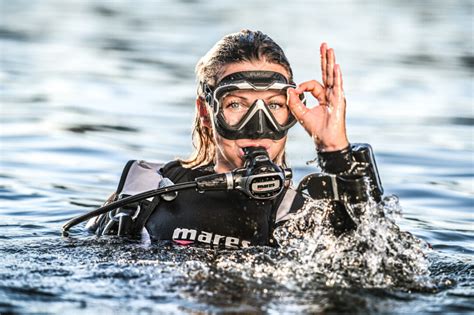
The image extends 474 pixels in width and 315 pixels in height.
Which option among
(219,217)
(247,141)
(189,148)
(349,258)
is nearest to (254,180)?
(247,141)

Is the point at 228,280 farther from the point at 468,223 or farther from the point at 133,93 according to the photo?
the point at 133,93

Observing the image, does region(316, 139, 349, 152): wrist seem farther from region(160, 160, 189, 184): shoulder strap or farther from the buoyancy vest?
region(160, 160, 189, 184): shoulder strap

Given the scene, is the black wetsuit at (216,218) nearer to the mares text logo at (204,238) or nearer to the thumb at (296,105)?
the mares text logo at (204,238)

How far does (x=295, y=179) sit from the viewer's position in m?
8.12

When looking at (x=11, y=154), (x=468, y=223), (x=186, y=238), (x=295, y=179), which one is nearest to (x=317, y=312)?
(x=186, y=238)

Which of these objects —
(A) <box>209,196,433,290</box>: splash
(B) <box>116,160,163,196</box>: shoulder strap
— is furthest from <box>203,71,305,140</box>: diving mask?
(B) <box>116,160,163,196</box>: shoulder strap

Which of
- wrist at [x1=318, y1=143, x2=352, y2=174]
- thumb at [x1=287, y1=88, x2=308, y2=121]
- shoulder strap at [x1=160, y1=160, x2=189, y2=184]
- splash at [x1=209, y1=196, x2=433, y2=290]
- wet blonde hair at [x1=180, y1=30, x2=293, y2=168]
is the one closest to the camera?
splash at [x1=209, y1=196, x2=433, y2=290]

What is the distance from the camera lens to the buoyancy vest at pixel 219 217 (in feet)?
16.6

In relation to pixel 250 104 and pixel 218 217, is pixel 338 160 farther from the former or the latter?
pixel 218 217

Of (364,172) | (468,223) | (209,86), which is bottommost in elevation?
(468,223)

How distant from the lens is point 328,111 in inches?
188

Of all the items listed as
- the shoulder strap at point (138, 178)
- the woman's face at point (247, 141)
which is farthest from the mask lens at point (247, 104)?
the shoulder strap at point (138, 178)

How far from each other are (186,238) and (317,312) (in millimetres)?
1181

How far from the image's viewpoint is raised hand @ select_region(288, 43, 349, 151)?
15.5 ft
